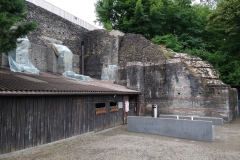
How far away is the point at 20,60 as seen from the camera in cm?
1174

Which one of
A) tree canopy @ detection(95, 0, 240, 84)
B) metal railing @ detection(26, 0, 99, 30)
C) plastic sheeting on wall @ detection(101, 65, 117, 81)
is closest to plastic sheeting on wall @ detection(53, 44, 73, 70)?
plastic sheeting on wall @ detection(101, 65, 117, 81)

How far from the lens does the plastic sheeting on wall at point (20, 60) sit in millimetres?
10891

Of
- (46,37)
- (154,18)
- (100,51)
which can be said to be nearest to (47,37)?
(46,37)

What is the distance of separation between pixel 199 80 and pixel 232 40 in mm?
10563

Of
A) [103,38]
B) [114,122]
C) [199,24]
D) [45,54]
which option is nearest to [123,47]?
[103,38]

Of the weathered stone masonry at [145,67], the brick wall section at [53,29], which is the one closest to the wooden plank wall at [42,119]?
the weathered stone masonry at [145,67]

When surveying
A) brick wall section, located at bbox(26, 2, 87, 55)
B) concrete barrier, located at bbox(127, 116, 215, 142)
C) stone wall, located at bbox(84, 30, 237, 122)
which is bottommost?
concrete barrier, located at bbox(127, 116, 215, 142)

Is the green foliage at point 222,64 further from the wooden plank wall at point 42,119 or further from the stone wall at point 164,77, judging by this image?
the wooden plank wall at point 42,119

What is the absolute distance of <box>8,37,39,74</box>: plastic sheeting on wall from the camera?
429 inches

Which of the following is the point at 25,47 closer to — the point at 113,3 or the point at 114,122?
the point at 114,122

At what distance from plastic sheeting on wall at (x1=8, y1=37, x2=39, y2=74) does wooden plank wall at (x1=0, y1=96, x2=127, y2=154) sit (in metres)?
4.05

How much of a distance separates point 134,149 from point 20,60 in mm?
8856

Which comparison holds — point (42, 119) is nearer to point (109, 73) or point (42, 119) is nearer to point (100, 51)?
point (109, 73)

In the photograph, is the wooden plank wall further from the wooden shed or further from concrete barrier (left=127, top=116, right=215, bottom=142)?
concrete barrier (left=127, top=116, right=215, bottom=142)
